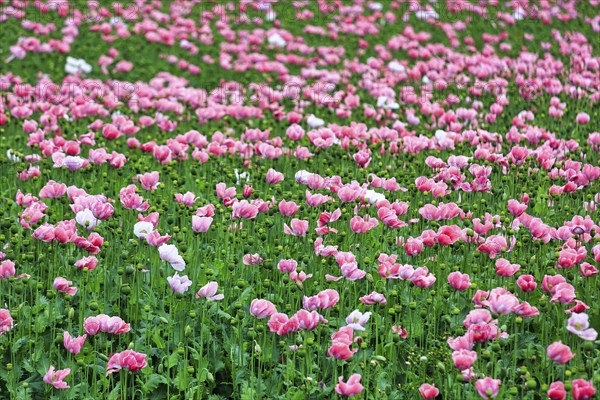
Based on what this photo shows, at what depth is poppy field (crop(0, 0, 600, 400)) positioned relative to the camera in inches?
157

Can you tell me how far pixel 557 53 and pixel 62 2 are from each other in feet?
23.9

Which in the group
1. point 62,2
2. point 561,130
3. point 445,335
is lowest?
point 62,2

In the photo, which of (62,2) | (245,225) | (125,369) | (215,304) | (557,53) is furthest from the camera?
(62,2)

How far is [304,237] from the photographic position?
17.3 feet

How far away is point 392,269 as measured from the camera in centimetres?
430

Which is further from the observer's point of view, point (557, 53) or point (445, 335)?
point (557, 53)

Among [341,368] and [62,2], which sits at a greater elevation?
[341,368]

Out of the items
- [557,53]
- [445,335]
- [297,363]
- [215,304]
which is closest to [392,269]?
[445,335]

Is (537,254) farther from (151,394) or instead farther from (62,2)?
(62,2)

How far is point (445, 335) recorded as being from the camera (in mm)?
4207

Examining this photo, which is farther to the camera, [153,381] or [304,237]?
[304,237]

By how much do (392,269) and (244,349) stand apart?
86 cm

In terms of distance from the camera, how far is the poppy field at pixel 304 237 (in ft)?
13.0

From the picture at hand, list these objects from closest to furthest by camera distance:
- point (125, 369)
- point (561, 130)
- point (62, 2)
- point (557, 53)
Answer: point (125, 369), point (561, 130), point (557, 53), point (62, 2)
